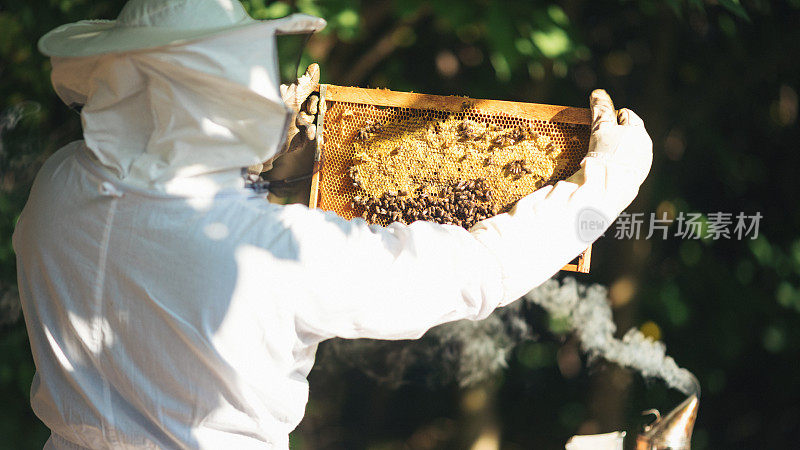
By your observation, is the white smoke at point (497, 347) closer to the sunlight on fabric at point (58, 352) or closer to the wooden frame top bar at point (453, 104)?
the wooden frame top bar at point (453, 104)

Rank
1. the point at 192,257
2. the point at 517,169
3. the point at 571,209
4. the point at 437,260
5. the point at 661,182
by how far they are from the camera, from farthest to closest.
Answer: the point at 661,182
the point at 517,169
the point at 571,209
the point at 437,260
the point at 192,257

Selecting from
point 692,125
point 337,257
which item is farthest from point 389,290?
point 692,125

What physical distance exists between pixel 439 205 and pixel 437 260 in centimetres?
62

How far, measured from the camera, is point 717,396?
3506 millimetres

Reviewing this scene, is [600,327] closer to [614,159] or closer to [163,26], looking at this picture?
[614,159]

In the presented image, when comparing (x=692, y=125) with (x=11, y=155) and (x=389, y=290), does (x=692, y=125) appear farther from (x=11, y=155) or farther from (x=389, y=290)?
(x=11, y=155)

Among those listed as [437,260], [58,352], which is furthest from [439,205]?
[58,352]

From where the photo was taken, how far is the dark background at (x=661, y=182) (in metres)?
3.05

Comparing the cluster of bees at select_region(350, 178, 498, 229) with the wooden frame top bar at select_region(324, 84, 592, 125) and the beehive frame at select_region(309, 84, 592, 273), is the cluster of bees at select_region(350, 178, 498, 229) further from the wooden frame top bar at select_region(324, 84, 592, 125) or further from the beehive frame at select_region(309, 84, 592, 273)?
the wooden frame top bar at select_region(324, 84, 592, 125)

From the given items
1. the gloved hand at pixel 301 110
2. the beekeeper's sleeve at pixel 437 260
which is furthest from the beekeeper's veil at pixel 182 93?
the gloved hand at pixel 301 110

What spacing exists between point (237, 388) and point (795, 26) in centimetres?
290

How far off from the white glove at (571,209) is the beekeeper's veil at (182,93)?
66 centimetres

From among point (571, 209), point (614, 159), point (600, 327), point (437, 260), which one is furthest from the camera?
point (600, 327)

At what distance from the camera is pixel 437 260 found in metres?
1.60
